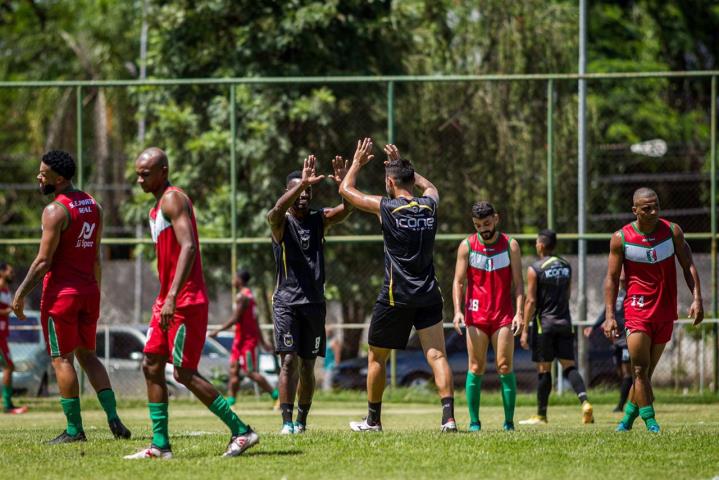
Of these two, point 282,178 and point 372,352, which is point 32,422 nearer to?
point 372,352

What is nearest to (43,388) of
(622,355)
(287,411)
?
(622,355)

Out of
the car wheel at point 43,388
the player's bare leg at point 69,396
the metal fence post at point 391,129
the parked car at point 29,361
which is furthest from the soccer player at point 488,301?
the car wheel at point 43,388

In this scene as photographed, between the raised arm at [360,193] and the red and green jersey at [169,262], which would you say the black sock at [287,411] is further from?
the red and green jersey at [169,262]

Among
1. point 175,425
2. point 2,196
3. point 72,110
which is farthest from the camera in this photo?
point 2,196

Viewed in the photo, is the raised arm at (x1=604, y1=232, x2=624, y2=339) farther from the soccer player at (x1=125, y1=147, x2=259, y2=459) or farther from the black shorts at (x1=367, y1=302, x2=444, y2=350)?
the soccer player at (x1=125, y1=147, x2=259, y2=459)

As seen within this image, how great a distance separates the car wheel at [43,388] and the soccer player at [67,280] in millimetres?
11712

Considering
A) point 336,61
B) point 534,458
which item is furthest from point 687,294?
point 534,458

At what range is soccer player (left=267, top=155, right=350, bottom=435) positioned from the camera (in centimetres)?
1123

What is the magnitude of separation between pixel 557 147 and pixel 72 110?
16.6 meters

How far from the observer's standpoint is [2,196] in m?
36.6

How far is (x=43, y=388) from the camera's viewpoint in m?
21.8

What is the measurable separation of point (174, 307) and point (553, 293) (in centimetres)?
710

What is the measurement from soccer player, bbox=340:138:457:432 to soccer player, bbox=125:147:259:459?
225 centimetres

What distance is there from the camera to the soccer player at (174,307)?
855 centimetres
